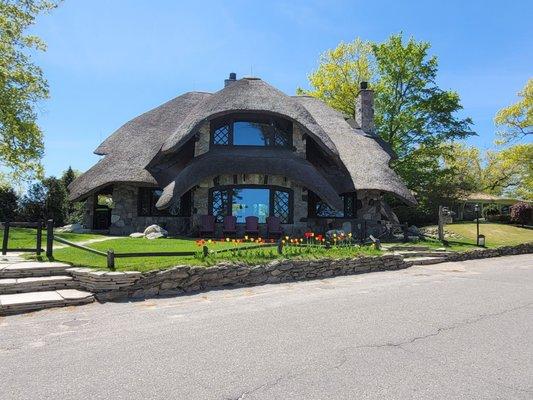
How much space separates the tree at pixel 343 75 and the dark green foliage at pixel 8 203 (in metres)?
24.3

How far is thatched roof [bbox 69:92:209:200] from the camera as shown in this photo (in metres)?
17.8

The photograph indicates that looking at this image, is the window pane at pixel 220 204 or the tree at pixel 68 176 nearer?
the window pane at pixel 220 204

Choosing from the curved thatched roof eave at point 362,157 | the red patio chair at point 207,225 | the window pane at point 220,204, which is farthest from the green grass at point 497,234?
the red patio chair at point 207,225

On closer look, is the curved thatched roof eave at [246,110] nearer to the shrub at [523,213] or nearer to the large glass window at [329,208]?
the large glass window at [329,208]

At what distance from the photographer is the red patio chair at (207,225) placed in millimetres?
16806

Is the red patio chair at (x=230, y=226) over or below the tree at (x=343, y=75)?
below

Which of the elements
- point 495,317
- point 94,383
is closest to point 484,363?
point 495,317

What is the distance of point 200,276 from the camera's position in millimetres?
9469

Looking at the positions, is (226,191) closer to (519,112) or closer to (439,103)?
(439,103)

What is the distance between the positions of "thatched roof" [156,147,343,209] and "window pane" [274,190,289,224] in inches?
53.1

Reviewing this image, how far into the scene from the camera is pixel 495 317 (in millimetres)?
7219

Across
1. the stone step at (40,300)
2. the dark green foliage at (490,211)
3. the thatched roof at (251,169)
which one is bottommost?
the stone step at (40,300)

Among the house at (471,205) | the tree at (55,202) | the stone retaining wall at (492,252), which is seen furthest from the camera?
the house at (471,205)

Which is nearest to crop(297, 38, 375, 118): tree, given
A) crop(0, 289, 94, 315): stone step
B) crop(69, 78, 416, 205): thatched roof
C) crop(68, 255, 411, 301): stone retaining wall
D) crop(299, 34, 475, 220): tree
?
crop(299, 34, 475, 220): tree
